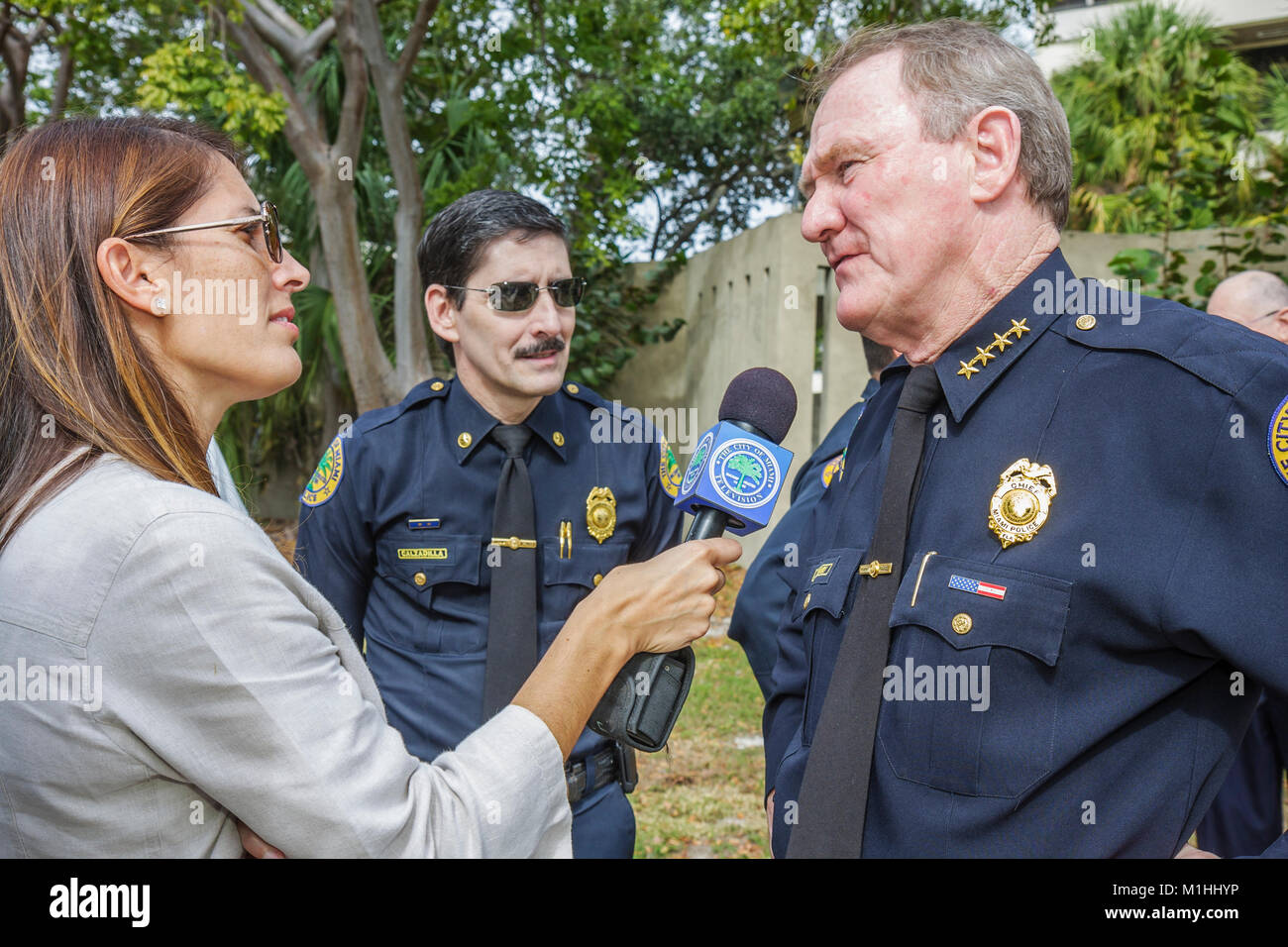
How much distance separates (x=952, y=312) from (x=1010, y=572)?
0.53 meters

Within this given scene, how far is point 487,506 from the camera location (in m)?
2.98

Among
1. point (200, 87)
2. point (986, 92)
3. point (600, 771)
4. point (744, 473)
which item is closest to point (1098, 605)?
point (744, 473)

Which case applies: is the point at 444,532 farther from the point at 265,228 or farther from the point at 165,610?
the point at 165,610

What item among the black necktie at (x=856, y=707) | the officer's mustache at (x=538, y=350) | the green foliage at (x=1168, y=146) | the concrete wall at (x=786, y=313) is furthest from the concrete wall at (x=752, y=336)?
the black necktie at (x=856, y=707)

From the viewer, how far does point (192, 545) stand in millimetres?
1306

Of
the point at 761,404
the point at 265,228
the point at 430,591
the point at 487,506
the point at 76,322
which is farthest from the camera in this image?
the point at 487,506

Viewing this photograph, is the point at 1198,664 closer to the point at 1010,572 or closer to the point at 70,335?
the point at 1010,572

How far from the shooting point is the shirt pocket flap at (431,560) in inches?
112

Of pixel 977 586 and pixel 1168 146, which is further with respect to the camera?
pixel 1168 146

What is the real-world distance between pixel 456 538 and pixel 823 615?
50.2 inches

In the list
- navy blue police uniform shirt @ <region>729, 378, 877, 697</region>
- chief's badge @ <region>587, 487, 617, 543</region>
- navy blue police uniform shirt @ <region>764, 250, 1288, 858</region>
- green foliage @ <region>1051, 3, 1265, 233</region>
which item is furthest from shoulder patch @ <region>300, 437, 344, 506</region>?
green foliage @ <region>1051, 3, 1265, 233</region>

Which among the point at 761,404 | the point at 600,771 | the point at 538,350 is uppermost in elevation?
the point at 538,350

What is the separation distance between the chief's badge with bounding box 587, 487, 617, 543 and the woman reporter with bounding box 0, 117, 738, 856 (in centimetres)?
130

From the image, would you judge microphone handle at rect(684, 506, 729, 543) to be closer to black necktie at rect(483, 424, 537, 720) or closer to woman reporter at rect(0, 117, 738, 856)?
woman reporter at rect(0, 117, 738, 856)
